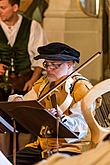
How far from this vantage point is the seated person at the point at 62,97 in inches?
103

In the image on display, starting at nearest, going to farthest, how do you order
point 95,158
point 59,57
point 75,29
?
point 95,158
point 59,57
point 75,29

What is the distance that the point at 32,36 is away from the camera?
14.7ft

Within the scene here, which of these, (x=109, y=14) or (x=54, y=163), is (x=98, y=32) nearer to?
(x=109, y=14)

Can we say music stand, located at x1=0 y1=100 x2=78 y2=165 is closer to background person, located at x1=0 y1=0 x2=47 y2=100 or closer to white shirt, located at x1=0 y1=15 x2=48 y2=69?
background person, located at x1=0 y1=0 x2=47 y2=100

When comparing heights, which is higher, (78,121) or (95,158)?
(95,158)

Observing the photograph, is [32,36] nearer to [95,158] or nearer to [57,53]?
[57,53]

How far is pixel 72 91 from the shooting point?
8.98 feet

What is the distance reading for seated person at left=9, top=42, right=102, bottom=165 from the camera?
262 centimetres

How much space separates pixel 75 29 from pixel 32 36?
0.62 m

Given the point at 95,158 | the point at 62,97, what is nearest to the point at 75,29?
the point at 62,97

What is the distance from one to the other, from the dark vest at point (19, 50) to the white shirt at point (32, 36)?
3 centimetres

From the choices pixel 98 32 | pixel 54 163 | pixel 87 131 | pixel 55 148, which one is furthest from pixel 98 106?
pixel 98 32

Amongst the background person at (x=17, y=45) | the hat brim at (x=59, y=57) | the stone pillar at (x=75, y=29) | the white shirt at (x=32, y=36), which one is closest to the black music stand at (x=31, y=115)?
the hat brim at (x=59, y=57)

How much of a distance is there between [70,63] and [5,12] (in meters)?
1.73
